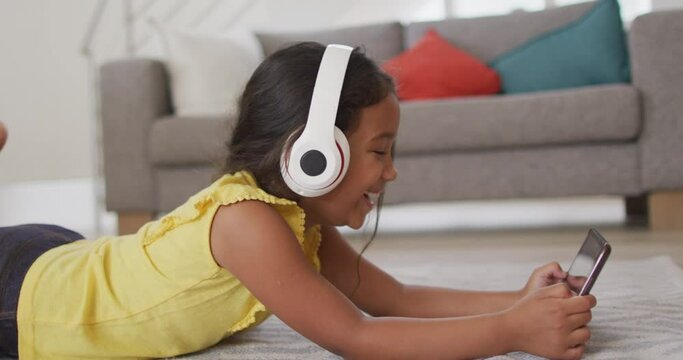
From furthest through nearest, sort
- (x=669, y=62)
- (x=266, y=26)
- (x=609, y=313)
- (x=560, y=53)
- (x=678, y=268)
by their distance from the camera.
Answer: (x=266, y=26) < (x=560, y=53) < (x=669, y=62) < (x=678, y=268) < (x=609, y=313)

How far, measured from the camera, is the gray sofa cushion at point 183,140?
2777mm

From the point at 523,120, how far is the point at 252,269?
1.81m

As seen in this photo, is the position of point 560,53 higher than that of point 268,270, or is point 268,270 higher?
point 560,53

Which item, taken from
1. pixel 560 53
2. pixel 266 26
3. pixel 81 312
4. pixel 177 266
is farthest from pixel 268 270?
pixel 266 26

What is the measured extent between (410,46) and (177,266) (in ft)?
8.54

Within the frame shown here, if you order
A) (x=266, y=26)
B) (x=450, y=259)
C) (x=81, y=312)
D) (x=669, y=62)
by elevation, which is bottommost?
(x=450, y=259)

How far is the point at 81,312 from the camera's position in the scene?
0.99 meters

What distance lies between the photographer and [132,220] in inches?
118

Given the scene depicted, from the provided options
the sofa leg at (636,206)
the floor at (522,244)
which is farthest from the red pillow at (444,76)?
the sofa leg at (636,206)

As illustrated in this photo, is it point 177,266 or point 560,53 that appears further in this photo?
point 560,53

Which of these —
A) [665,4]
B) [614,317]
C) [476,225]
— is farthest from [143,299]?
[665,4]

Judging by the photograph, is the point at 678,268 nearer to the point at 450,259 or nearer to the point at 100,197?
the point at 450,259

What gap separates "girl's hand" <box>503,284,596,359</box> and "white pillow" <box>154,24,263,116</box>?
2.14m

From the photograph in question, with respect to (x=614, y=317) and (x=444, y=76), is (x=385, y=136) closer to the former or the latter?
(x=614, y=317)
